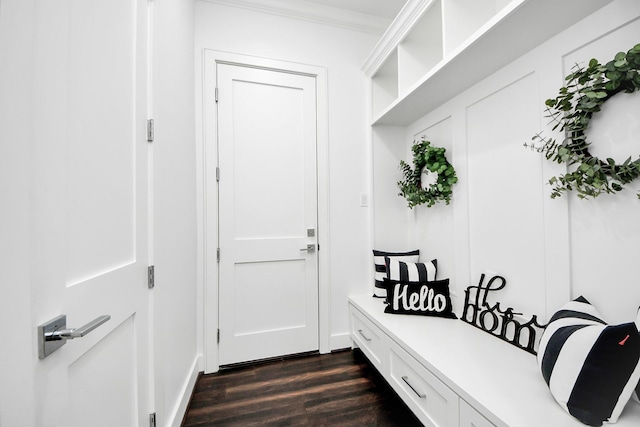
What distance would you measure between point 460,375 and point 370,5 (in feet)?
8.72

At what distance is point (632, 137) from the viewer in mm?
931

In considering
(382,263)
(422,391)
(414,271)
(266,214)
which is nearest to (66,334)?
(422,391)

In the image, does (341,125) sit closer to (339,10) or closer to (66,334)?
(339,10)

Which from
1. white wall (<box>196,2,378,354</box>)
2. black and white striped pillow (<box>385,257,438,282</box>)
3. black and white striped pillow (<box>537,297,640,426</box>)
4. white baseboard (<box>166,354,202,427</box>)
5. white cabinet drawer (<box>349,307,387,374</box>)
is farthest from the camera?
white wall (<box>196,2,378,354</box>)

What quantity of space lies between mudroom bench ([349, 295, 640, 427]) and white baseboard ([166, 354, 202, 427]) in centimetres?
116

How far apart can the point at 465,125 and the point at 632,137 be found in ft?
2.57

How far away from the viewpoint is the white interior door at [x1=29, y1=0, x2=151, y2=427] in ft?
1.90

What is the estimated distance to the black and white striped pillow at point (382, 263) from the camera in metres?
2.08

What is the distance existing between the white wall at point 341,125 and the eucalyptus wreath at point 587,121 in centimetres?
133

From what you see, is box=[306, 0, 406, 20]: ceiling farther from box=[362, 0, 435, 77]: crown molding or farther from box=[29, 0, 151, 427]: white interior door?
box=[29, 0, 151, 427]: white interior door

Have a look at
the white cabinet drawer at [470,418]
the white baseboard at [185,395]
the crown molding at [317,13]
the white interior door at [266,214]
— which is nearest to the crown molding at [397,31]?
the crown molding at [317,13]

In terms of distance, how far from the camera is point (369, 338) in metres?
1.84

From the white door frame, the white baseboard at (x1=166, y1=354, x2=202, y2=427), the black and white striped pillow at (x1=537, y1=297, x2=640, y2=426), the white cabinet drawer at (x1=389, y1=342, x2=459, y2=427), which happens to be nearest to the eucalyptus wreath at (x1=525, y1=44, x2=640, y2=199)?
the black and white striped pillow at (x1=537, y1=297, x2=640, y2=426)

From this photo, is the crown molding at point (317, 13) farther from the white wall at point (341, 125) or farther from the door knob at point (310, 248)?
the door knob at point (310, 248)
